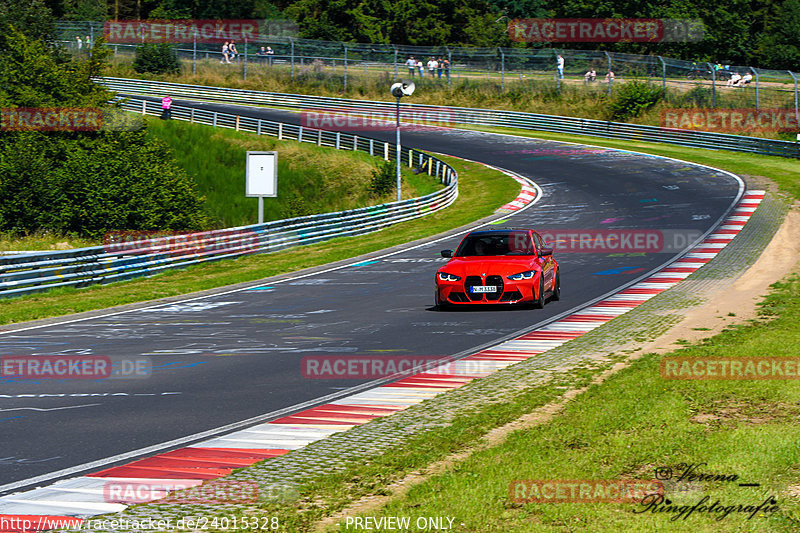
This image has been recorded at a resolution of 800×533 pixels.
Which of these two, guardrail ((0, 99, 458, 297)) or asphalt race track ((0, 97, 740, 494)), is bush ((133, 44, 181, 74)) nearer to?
guardrail ((0, 99, 458, 297))

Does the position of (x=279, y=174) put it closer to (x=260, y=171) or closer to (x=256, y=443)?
(x=260, y=171)

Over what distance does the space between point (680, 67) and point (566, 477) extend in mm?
52464

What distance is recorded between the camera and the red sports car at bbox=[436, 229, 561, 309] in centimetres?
1609

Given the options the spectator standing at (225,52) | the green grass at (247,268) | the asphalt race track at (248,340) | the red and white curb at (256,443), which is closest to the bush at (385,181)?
the green grass at (247,268)

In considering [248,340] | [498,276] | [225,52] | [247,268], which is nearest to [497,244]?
[498,276]

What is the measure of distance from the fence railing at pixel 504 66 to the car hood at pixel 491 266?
117 ft

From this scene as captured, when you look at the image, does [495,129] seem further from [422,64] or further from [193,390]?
[193,390]

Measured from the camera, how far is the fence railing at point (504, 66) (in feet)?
167

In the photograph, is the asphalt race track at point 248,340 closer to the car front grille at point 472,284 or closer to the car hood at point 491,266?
the car front grille at point 472,284

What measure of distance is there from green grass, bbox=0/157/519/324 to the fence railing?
18645mm

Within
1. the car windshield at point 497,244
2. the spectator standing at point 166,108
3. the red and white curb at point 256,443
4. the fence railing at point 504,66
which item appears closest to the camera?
the red and white curb at point 256,443

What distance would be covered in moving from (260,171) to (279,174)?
64.9ft

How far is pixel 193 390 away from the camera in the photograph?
10.6 m

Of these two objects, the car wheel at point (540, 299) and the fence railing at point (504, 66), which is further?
the fence railing at point (504, 66)
